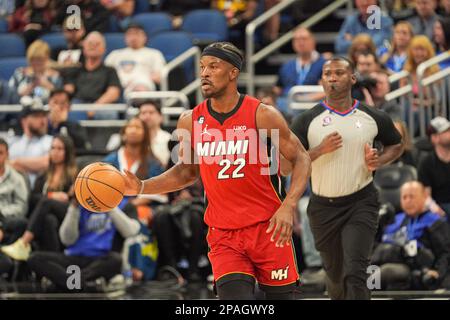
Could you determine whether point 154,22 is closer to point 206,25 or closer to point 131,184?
point 206,25

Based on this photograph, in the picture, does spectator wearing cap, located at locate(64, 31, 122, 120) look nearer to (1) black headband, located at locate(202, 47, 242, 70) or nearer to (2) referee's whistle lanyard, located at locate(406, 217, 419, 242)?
(2) referee's whistle lanyard, located at locate(406, 217, 419, 242)

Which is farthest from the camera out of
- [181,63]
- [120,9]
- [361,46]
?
[120,9]

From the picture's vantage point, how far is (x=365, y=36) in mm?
11977

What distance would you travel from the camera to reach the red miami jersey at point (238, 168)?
6.79m

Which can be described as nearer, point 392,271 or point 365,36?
point 392,271

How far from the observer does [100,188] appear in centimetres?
691

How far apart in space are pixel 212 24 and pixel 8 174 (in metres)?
4.45

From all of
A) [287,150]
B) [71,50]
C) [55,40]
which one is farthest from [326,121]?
[55,40]

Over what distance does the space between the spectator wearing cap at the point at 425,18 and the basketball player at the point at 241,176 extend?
6758mm

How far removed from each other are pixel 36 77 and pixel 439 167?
5212 millimetres

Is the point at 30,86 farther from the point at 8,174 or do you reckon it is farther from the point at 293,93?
the point at 293,93

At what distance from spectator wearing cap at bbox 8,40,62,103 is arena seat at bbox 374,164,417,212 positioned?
4.30 metres

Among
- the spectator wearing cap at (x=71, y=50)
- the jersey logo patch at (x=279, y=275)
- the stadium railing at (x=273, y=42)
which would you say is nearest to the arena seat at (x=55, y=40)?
the spectator wearing cap at (x=71, y=50)
